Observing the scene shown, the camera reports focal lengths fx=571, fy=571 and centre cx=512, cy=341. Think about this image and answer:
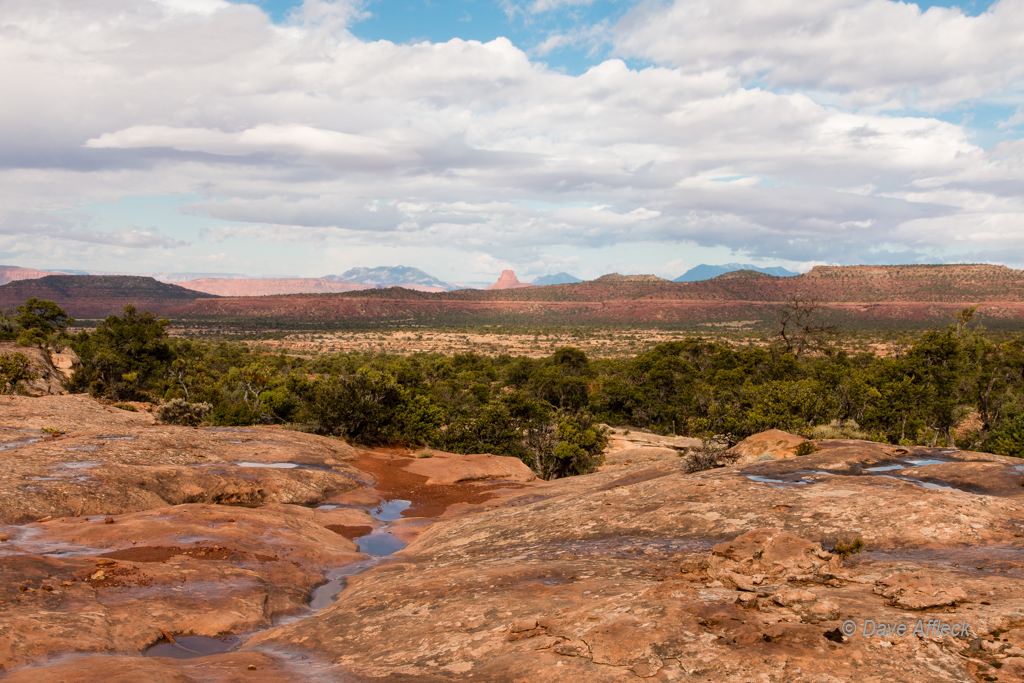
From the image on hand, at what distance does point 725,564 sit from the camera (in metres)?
7.85

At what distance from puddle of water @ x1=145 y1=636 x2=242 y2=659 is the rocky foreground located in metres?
0.04

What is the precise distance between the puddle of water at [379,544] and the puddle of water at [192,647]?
4962 mm

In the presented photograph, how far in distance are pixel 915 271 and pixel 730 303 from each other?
50.3m

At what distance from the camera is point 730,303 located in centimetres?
17938

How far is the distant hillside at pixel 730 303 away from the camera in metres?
141

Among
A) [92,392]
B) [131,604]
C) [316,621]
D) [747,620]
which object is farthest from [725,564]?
[92,392]

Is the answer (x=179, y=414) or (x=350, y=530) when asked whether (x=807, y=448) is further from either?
(x=179, y=414)

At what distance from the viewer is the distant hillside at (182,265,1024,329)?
141m

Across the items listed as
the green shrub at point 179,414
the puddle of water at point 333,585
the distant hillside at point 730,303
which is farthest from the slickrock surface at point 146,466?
the distant hillside at point 730,303

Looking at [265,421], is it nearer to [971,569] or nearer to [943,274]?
[971,569]

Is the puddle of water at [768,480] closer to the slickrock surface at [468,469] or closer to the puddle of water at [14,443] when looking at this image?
the slickrock surface at [468,469]

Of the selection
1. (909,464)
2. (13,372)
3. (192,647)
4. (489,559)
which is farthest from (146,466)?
(13,372)

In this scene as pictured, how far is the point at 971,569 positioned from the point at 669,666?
491cm

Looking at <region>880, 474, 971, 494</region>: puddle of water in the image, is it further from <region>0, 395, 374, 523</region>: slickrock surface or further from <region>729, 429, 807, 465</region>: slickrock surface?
<region>0, 395, 374, 523</region>: slickrock surface
